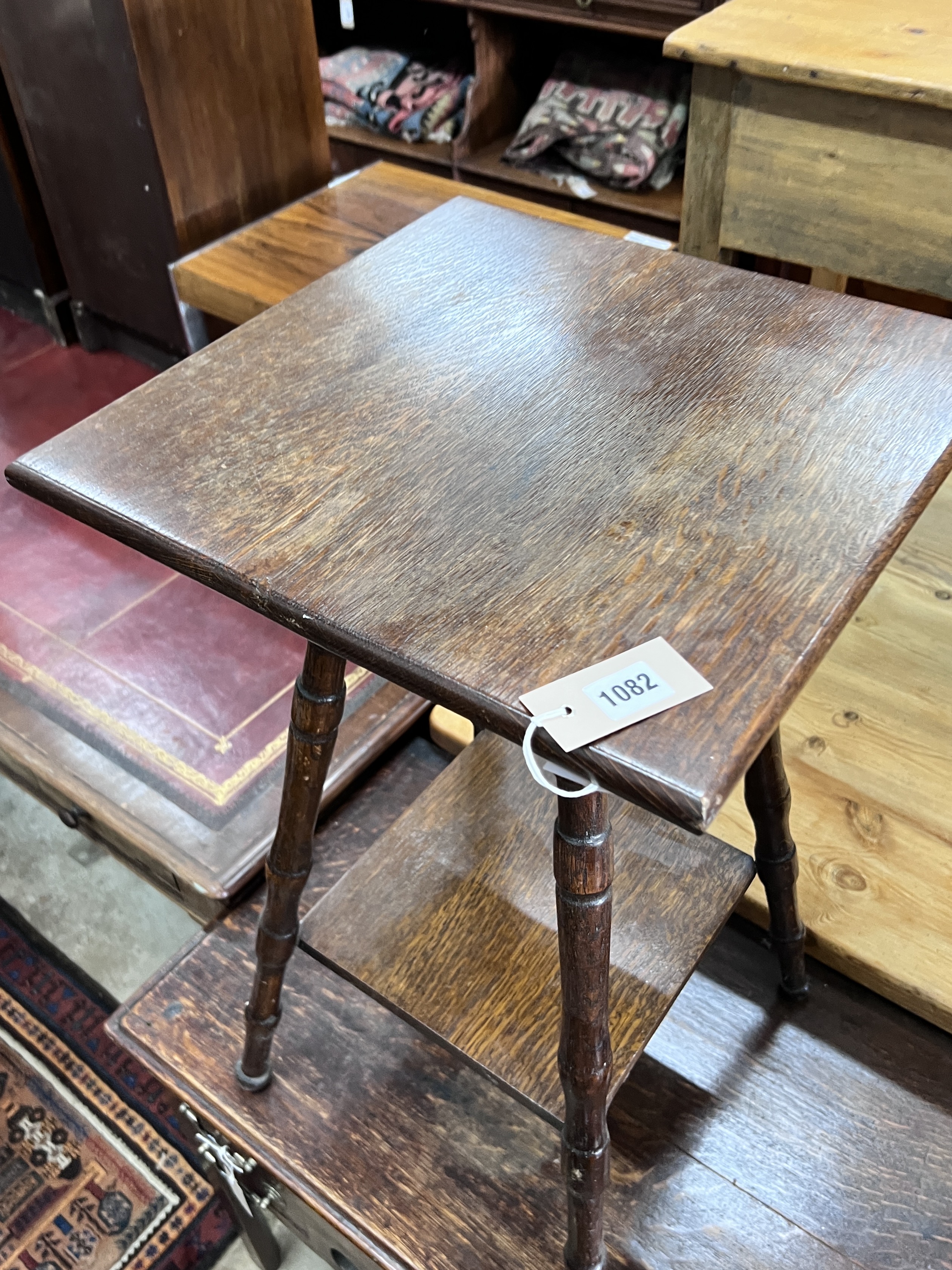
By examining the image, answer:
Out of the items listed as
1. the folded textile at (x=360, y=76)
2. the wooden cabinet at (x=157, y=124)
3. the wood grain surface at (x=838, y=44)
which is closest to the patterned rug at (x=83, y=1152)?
the wooden cabinet at (x=157, y=124)

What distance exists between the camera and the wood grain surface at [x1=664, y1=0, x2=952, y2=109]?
105cm

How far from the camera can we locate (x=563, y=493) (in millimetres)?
611

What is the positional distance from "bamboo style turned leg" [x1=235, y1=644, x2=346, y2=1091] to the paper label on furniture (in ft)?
0.71

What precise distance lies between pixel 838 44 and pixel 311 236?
32.1 inches

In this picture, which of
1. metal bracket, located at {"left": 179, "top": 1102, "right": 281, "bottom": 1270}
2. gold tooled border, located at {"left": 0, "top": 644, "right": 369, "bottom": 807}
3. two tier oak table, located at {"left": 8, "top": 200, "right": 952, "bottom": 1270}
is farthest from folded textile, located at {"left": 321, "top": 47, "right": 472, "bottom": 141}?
metal bracket, located at {"left": 179, "top": 1102, "right": 281, "bottom": 1270}

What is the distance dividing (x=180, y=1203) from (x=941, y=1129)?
82cm

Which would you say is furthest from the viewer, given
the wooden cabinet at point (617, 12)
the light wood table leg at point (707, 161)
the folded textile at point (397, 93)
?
the folded textile at point (397, 93)

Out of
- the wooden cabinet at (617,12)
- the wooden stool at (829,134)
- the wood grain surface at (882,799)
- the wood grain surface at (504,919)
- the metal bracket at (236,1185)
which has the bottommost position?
the metal bracket at (236,1185)

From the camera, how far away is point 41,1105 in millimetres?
1243

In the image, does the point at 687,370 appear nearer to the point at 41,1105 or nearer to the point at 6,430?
the point at 41,1105

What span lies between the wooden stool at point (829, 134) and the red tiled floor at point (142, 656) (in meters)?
0.77

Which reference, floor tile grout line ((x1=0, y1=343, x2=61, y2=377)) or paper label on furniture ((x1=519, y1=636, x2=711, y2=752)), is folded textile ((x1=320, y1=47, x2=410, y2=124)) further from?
paper label on furniture ((x1=519, y1=636, x2=711, y2=752))

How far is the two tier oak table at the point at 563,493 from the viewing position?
0.52 meters

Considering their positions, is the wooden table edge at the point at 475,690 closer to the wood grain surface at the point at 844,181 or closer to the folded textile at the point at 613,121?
the wood grain surface at the point at 844,181
